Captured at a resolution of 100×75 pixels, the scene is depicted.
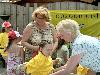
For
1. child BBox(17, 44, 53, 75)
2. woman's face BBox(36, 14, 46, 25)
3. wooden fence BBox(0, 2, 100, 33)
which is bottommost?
wooden fence BBox(0, 2, 100, 33)

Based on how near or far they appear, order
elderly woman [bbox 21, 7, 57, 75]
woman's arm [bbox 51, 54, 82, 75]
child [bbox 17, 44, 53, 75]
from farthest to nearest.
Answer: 1. elderly woman [bbox 21, 7, 57, 75]
2. child [bbox 17, 44, 53, 75]
3. woman's arm [bbox 51, 54, 82, 75]

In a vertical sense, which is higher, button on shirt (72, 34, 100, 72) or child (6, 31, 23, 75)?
button on shirt (72, 34, 100, 72)

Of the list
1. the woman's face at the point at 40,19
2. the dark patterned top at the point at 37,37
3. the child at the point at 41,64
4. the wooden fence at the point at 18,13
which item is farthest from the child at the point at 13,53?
the wooden fence at the point at 18,13

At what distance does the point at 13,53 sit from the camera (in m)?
6.73

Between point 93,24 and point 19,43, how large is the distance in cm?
226

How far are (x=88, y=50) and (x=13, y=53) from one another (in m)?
2.35

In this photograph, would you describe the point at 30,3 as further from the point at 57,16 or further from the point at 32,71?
the point at 32,71

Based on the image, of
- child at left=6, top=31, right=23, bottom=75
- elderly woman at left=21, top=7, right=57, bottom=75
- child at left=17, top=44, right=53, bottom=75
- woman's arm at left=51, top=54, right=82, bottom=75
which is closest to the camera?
woman's arm at left=51, top=54, right=82, bottom=75

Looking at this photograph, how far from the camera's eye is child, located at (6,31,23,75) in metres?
6.60

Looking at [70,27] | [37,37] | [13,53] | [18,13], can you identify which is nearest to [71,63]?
[70,27]

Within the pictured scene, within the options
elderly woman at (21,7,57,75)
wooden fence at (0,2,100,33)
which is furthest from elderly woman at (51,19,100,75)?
wooden fence at (0,2,100,33)

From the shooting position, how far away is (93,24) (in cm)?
848

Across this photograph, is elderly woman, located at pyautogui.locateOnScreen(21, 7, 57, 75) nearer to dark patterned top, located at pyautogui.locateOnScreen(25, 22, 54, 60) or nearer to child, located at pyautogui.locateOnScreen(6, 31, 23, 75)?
dark patterned top, located at pyautogui.locateOnScreen(25, 22, 54, 60)

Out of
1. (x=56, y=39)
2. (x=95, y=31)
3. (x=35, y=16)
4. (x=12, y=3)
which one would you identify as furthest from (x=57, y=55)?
(x=12, y=3)
